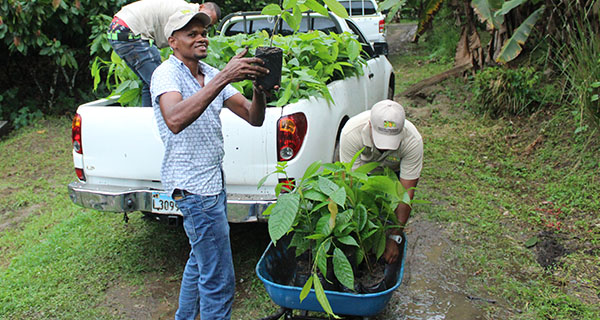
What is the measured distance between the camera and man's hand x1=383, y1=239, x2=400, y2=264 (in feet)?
10.00

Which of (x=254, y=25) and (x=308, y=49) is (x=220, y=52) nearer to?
(x=308, y=49)

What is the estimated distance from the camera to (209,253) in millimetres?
2609

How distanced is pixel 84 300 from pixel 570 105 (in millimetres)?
5616

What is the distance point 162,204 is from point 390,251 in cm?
157

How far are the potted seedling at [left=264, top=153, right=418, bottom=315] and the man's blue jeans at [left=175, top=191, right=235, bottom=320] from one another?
10.9 inches

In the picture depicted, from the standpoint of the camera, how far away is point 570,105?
19.9 ft

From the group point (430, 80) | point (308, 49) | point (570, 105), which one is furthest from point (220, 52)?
point (430, 80)

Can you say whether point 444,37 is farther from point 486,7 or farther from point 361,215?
point 361,215

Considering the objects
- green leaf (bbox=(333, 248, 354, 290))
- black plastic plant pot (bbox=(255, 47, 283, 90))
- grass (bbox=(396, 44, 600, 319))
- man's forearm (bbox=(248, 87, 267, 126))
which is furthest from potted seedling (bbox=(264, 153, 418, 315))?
grass (bbox=(396, 44, 600, 319))

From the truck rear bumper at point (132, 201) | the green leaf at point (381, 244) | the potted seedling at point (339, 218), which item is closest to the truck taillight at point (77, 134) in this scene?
the truck rear bumper at point (132, 201)

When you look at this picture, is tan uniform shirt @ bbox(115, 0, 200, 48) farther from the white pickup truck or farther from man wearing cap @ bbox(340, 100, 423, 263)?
man wearing cap @ bbox(340, 100, 423, 263)

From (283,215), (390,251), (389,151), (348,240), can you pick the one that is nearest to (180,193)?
(283,215)

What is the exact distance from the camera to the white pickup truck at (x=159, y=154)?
3420 millimetres

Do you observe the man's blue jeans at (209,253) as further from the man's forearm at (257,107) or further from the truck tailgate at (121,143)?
the truck tailgate at (121,143)
